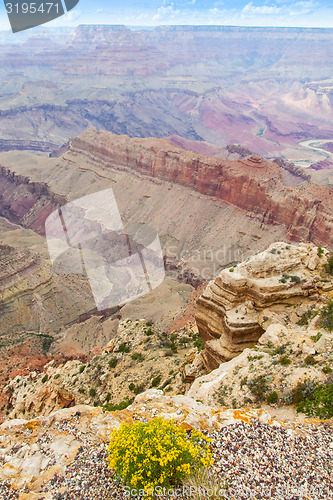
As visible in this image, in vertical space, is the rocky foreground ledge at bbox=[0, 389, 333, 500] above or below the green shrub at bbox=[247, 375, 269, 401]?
above

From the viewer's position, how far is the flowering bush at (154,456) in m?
10.1

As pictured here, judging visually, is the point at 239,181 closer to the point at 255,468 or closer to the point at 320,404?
the point at 320,404

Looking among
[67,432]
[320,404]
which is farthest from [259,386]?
[67,432]

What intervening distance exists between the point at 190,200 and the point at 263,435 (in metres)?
58.9

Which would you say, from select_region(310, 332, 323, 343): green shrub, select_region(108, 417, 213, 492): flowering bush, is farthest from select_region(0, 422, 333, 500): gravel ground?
select_region(310, 332, 323, 343): green shrub

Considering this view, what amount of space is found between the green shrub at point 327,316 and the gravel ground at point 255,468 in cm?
676

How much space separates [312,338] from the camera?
17.8 metres

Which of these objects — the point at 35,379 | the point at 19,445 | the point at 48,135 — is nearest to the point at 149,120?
the point at 48,135

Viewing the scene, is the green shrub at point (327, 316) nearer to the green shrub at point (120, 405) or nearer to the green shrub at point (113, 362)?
the green shrub at point (120, 405)

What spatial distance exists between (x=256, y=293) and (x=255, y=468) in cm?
1142

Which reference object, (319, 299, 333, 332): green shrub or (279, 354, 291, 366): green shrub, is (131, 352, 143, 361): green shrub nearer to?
(279, 354, 291, 366): green shrub

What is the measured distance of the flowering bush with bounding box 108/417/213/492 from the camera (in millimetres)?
10086

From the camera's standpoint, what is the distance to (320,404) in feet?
44.9

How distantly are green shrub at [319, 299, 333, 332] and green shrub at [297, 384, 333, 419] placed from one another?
4703mm
